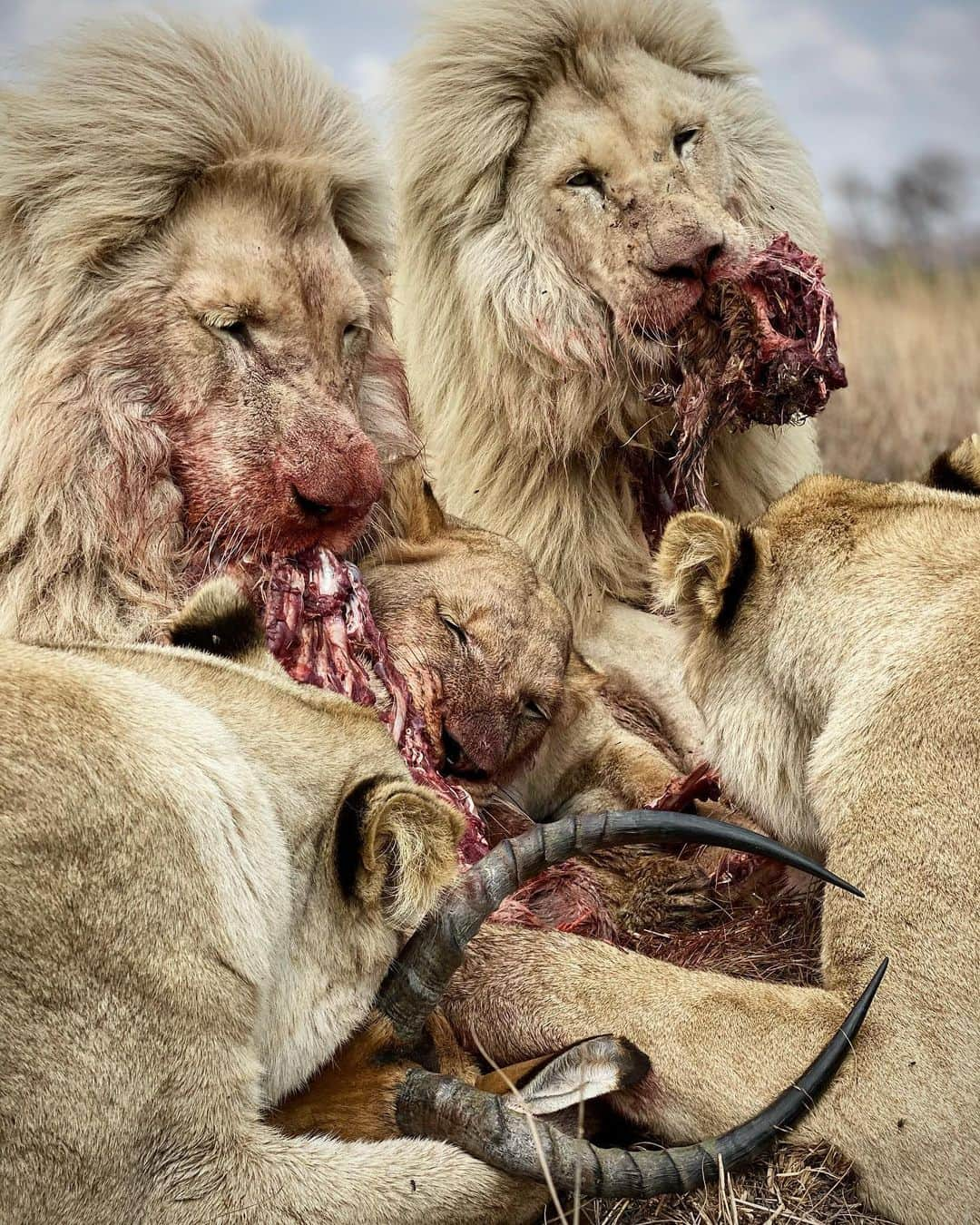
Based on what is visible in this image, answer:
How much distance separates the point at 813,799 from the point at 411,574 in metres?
1.42

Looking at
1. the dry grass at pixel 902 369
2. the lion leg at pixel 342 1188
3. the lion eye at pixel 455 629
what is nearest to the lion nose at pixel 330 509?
the lion eye at pixel 455 629

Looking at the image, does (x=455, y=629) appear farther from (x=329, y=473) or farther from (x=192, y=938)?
(x=192, y=938)

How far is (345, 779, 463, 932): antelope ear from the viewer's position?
122 inches

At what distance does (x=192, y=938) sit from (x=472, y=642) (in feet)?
5.29

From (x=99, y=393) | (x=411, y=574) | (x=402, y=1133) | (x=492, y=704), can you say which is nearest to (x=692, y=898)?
(x=492, y=704)

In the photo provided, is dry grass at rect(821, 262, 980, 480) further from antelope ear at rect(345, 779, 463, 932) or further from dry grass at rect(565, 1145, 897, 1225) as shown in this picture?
Answer: antelope ear at rect(345, 779, 463, 932)

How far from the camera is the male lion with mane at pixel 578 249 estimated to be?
5098 mm

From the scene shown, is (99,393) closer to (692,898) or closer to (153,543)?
(153,543)

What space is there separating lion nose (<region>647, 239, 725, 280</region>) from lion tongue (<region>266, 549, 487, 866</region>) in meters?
1.48

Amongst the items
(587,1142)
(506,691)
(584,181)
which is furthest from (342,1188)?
(584,181)

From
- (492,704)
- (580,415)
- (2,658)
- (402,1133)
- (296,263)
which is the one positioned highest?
(296,263)

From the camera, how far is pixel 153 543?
13.1 feet

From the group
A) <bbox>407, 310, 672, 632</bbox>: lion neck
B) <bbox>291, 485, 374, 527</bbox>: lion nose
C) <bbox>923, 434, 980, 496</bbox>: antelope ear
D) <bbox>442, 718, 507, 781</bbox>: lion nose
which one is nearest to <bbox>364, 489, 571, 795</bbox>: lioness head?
<bbox>442, 718, 507, 781</bbox>: lion nose

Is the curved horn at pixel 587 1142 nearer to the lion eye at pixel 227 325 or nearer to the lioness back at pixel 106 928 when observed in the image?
the lioness back at pixel 106 928
